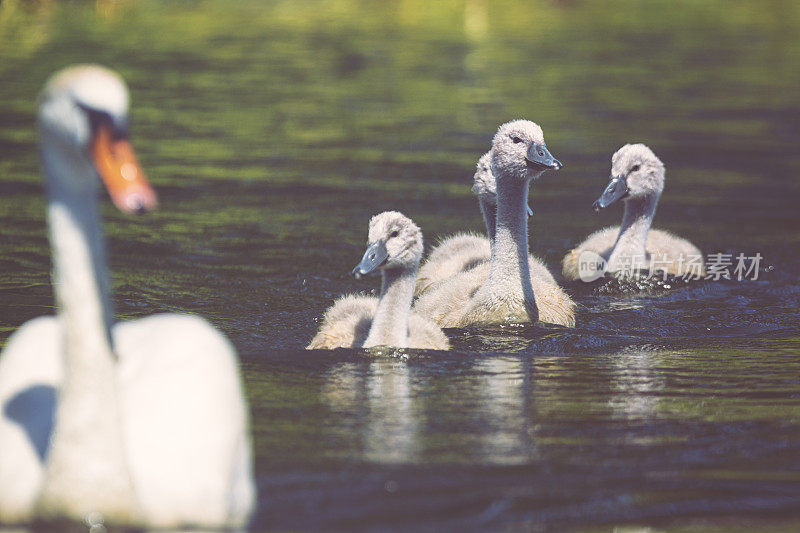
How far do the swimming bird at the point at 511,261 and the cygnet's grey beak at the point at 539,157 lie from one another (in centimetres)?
1

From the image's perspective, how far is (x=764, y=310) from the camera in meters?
9.70

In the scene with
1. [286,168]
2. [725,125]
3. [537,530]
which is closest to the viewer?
[537,530]

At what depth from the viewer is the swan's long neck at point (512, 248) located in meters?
9.09

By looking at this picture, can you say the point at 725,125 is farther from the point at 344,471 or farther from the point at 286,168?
the point at 344,471

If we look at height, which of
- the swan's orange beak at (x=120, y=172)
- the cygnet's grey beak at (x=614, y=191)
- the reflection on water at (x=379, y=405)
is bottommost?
the reflection on water at (x=379, y=405)

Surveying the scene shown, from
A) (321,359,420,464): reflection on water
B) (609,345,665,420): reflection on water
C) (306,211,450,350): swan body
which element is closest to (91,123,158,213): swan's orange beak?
(321,359,420,464): reflection on water

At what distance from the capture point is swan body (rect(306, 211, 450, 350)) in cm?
785

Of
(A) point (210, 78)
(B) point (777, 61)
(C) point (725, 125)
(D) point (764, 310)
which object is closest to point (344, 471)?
(D) point (764, 310)

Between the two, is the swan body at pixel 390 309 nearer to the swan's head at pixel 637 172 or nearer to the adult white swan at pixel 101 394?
the adult white swan at pixel 101 394

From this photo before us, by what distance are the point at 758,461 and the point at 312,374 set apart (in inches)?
113

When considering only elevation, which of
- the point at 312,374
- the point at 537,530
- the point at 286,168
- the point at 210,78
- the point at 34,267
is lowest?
the point at 537,530

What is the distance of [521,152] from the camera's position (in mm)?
8844

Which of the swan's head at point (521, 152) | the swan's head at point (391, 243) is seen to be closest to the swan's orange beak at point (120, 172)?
the swan's head at point (391, 243)

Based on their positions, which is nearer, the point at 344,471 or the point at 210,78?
the point at 344,471
